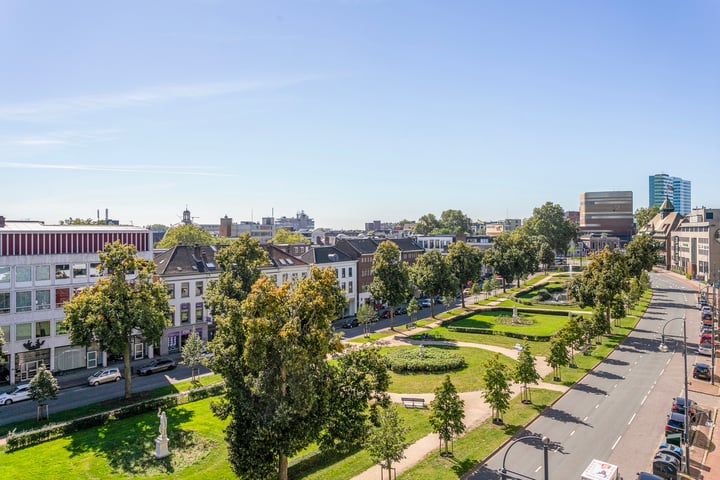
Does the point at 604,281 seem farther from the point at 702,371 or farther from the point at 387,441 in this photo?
the point at 387,441

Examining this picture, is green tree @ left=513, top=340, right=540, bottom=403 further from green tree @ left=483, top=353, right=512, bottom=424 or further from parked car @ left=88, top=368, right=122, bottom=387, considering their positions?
parked car @ left=88, top=368, right=122, bottom=387

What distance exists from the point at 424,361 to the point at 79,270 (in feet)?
126

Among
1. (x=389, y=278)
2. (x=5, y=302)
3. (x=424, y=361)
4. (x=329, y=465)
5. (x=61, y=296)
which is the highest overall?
(x=389, y=278)

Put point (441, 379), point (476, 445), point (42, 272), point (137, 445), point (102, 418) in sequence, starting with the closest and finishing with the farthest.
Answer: point (476, 445) → point (137, 445) → point (102, 418) → point (441, 379) → point (42, 272)

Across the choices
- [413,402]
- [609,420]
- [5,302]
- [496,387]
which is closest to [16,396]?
[5,302]

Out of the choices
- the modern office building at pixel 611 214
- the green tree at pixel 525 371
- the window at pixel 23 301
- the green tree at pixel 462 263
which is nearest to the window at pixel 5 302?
the window at pixel 23 301

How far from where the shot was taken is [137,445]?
31422mm

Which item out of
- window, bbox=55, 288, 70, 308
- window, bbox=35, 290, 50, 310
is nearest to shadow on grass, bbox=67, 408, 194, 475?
window, bbox=35, 290, 50, 310

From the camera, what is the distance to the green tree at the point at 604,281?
2307 inches

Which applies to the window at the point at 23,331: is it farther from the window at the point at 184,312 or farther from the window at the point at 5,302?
the window at the point at 184,312

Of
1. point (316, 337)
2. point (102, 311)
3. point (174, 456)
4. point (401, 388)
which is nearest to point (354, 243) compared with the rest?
point (401, 388)

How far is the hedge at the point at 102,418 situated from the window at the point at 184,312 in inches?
731

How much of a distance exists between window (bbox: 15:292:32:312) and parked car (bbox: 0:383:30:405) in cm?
886

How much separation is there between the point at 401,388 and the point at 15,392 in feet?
111
